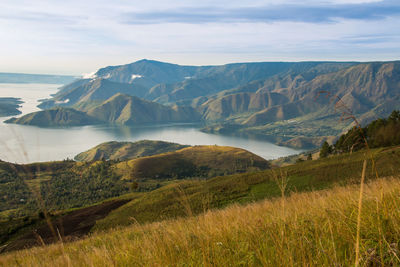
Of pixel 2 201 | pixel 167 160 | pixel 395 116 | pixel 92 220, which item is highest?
pixel 395 116

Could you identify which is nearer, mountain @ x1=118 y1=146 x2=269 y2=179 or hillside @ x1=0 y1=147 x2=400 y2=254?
hillside @ x1=0 y1=147 x2=400 y2=254

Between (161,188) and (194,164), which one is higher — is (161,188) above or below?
above

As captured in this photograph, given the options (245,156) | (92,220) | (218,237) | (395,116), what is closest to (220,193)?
(92,220)

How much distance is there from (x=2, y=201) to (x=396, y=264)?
126m

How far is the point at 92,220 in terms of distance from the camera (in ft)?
131

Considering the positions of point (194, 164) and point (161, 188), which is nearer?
point (161, 188)

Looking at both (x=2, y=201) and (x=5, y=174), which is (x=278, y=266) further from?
(x=5, y=174)

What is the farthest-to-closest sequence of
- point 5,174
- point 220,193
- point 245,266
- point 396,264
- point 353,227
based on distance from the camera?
point 5,174 → point 220,193 → point 353,227 → point 245,266 → point 396,264

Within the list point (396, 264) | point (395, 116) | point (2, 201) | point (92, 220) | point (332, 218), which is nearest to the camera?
point (396, 264)

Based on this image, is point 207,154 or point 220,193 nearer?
point 220,193

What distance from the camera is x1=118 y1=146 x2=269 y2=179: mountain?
120 meters

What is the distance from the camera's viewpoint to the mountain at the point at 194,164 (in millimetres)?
Answer: 120312

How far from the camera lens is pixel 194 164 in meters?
131

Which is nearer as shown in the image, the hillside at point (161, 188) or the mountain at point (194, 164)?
the hillside at point (161, 188)
